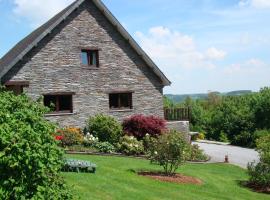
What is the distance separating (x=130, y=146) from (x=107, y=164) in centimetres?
598

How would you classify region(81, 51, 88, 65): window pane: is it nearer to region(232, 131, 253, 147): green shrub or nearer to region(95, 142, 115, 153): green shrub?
region(95, 142, 115, 153): green shrub

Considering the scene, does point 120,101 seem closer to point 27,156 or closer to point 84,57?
point 84,57

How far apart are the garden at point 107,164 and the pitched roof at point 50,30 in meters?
3.96

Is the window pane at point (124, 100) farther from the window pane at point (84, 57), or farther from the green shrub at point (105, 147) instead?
the green shrub at point (105, 147)

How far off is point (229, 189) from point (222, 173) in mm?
4122

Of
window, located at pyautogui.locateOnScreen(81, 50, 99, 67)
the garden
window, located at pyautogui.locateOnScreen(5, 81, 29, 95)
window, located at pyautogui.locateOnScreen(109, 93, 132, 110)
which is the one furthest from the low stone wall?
window, located at pyautogui.locateOnScreen(5, 81, 29, 95)

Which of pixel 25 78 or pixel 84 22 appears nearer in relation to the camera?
pixel 25 78

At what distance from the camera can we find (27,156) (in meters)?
6.84


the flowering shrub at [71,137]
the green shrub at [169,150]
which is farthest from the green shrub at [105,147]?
the green shrub at [169,150]

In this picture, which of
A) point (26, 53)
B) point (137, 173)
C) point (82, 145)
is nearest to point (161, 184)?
point (137, 173)

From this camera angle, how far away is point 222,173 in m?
22.9

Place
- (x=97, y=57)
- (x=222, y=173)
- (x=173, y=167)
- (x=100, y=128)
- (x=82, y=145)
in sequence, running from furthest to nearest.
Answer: (x=97, y=57), (x=100, y=128), (x=82, y=145), (x=222, y=173), (x=173, y=167)

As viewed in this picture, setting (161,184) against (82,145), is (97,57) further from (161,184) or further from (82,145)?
(161,184)

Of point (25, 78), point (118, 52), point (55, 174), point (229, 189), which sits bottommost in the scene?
point (229, 189)
